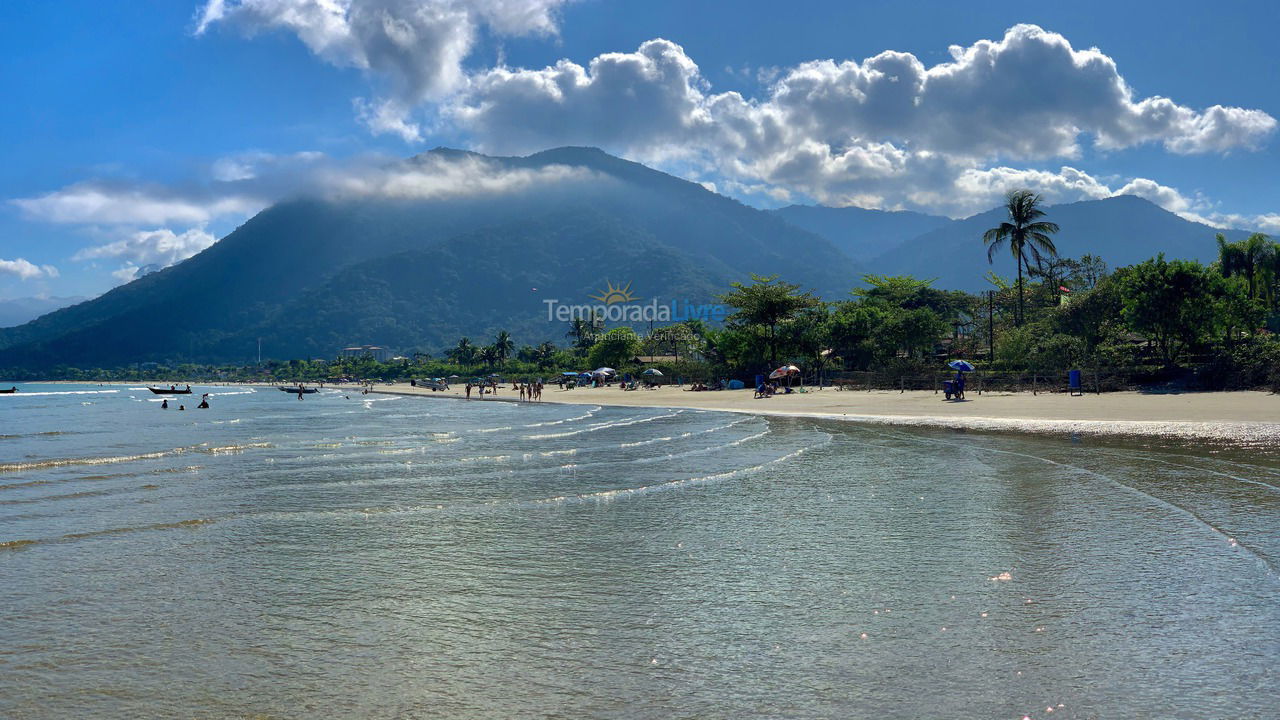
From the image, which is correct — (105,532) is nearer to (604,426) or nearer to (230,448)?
(230,448)

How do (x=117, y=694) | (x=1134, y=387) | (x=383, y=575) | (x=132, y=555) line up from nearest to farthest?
(x=117, y=694), (x=383, y=575), (x=132, y=555), (x=1134, y=387)

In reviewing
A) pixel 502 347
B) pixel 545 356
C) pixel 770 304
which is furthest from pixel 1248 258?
pixel 502 347

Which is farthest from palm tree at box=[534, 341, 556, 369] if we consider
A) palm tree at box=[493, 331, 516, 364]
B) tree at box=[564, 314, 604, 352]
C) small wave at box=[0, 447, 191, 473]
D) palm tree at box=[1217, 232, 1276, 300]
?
small wave at box=[0, 447, 191, 473]

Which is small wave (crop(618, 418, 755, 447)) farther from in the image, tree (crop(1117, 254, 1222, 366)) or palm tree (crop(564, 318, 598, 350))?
palm tree (crop(564, 318, 598, 350))

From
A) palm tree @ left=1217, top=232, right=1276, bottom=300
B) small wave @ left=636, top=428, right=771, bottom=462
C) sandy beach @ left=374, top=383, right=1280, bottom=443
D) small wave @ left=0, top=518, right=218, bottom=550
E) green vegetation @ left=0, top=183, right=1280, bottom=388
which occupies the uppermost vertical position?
palm tree @ left=1217, top=232, right=1276, bottom=300

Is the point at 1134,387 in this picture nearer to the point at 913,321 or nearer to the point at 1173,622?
the point at 913,321

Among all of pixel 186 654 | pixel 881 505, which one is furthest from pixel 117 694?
pixel 881 505

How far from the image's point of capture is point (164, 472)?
66.3 feet

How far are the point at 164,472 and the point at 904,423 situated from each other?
2704 cm

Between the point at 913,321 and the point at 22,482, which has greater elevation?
the point at 913,321

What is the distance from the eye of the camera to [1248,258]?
208 ft

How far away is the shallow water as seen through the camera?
5824 mm

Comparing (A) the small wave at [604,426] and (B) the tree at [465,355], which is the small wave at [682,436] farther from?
(B) the tree at [465,355]

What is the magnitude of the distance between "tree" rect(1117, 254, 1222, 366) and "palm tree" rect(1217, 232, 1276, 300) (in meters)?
24.4
